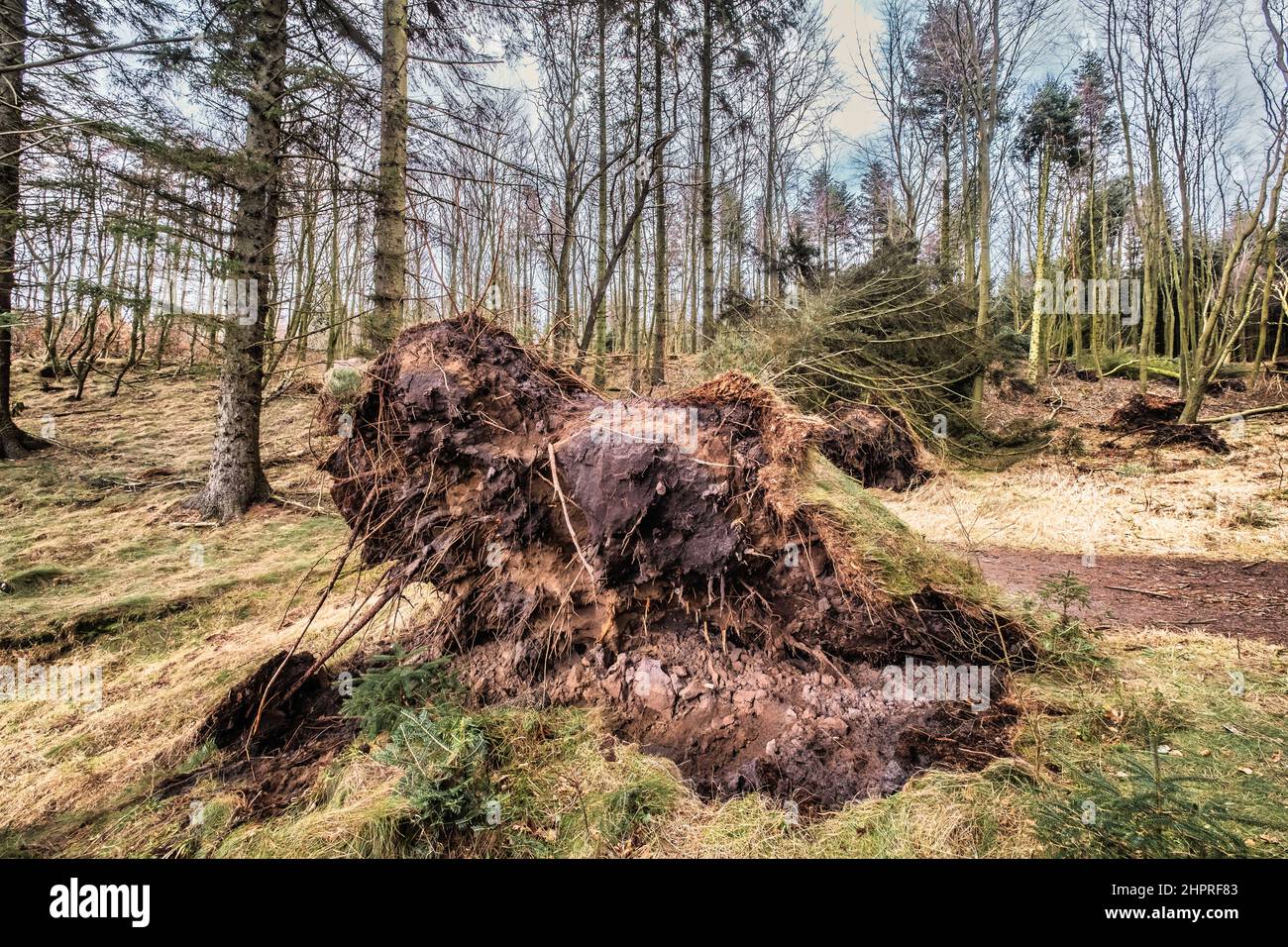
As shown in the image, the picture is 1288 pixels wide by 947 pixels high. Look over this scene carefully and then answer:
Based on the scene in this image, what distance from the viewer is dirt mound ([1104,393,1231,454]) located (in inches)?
346

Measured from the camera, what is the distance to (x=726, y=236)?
20.4 m

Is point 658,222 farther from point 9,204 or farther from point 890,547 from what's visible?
point 890,547

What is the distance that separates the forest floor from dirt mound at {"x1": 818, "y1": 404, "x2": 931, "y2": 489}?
2595 millimetres

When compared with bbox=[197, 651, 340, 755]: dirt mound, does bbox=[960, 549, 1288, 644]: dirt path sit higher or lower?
higher

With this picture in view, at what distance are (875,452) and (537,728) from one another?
28.0 ft

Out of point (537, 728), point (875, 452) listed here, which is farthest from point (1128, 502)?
point (537, 728)

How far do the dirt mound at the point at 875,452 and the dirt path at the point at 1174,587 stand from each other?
3.60 meters

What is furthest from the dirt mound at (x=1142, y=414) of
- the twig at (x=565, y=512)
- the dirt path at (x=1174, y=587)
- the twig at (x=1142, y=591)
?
the twig at (x=565, y=512)

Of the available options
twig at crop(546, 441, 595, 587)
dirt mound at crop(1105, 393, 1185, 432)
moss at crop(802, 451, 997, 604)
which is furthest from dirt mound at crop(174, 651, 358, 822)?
dirt mound at crop(1105, 393, 1185, 432)

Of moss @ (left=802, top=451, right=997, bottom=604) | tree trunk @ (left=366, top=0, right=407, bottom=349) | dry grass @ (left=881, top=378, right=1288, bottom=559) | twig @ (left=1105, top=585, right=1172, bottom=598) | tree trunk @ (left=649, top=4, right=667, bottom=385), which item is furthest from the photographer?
tree trunk @ (left=649, top=4, right=667, bottom=385)

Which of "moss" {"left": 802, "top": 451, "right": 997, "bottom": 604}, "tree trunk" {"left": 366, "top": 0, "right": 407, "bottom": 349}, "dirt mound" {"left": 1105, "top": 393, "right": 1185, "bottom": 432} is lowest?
"moss" {"left": 802, "top": 451, "right": 997, "bottom": 604}

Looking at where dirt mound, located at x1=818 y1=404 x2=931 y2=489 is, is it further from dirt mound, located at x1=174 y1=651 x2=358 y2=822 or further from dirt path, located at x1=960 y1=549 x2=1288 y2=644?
dirt mound, located at x1=174 y1=651 x2=358 y2=822

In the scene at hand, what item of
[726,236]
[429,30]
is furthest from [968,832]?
[726,236]
